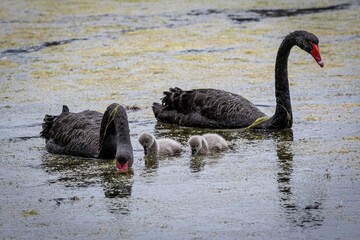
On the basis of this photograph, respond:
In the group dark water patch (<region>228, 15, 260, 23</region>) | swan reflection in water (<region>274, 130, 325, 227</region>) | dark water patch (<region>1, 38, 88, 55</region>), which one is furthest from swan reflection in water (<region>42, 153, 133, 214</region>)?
dark water patch (<region>228, 15, 260, 23</region>)

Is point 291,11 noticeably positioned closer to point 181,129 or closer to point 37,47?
point 37,47

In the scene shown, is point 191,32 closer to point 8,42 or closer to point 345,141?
point 8,42

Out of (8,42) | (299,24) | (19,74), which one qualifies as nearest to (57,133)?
(19,74)

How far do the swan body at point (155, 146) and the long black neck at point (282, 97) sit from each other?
50.0 inches

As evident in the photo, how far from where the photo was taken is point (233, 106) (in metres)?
8.73

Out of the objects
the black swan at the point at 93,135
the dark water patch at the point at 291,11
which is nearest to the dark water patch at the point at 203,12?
the dark water patch at the point at 291,11

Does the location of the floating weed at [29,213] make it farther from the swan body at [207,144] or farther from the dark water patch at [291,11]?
the dark water patch at [291,11]

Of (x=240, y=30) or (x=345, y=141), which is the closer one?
(x=345, y=141)

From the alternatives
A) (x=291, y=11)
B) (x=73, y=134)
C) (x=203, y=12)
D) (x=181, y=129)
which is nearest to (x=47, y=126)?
(x=73, y=134)

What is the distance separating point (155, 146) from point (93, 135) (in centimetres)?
54

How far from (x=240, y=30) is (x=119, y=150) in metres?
8.14

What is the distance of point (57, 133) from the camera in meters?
7.84

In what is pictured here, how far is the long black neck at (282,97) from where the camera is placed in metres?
8.47

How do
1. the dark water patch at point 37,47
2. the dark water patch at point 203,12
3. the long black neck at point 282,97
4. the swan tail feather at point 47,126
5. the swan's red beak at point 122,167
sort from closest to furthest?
the swan's red beak at point 122,167 → the swan tail feather at point 47,126 → the long black neck at point 282,97 → the dark water patch at point 37,47 → the dark water patch at point 203,12
